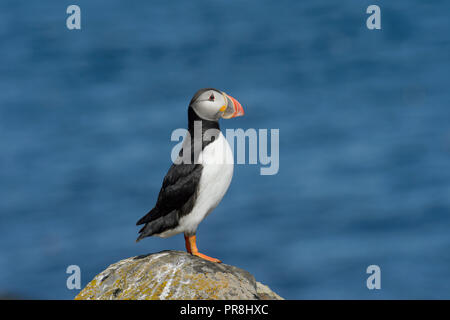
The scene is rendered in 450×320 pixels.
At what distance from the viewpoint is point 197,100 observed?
8.09 m

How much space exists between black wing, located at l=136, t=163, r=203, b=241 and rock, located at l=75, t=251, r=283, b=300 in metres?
0.31

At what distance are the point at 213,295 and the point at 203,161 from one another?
1362mm

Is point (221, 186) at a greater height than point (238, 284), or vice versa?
point (221, 186)

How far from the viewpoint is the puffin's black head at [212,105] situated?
8070mm

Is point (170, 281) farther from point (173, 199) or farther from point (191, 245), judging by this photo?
point (173, 199)

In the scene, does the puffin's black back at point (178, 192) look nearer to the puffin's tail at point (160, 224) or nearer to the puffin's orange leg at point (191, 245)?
the puffin's tail at point (160, 224)

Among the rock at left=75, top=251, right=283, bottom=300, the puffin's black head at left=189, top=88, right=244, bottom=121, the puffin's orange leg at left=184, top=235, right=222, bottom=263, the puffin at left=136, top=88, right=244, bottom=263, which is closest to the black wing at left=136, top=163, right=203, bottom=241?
the puffin at left=136, top=88, right=244, bottom=263

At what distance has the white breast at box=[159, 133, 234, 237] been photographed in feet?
26.3

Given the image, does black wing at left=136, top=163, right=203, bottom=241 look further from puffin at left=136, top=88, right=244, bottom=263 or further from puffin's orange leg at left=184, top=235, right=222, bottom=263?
puffin's orange leg at left=184, top=235, right=222, bottom=263
